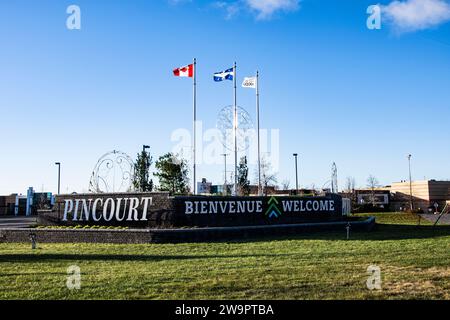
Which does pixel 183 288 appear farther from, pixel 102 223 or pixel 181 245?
pixel 102 223

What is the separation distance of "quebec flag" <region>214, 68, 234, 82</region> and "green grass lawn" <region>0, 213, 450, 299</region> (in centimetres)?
1239

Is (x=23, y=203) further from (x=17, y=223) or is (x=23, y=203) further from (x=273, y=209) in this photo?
(x=273, y=209)

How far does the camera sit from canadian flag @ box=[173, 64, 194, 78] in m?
25.6

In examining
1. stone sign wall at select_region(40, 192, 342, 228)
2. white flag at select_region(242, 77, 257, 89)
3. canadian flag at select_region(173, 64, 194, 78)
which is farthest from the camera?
white flag at select_region(242, 77, 257, 89)

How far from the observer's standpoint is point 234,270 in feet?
35.3

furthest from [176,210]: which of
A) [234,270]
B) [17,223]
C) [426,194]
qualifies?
[426,194]

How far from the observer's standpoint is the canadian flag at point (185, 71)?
25.6 m

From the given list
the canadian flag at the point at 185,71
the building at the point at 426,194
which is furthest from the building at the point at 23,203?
the building at the point at 426,194

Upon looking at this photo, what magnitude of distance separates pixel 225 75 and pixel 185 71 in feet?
7.99

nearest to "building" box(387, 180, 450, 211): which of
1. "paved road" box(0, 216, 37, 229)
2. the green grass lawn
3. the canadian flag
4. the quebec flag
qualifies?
the quebec flag

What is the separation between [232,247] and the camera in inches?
621

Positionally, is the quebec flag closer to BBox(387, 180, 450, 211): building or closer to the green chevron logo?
the green chevron logo
